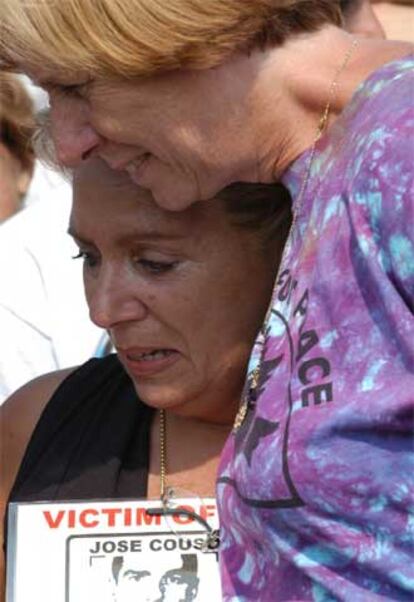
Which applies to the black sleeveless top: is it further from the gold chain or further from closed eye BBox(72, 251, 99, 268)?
closed eye BBox(72, 251, 99, 268)

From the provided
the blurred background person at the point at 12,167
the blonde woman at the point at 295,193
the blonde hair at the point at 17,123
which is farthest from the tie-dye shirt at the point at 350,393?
the blurred background person at the point at 12,167

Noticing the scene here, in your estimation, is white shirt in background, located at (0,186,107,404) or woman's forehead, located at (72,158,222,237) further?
white shirt in background, located at (0,186,107,404)

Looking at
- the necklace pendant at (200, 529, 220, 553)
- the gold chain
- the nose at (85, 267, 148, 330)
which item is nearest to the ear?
the gold chain

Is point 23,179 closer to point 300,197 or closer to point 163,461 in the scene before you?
point 163,461

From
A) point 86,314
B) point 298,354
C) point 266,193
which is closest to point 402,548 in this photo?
point 298,354

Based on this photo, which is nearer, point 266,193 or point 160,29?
point 160,29

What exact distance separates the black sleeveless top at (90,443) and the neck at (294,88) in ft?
2.52

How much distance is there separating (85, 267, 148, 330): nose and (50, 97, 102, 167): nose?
400 mm

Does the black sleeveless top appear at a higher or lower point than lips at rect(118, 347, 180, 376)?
lower

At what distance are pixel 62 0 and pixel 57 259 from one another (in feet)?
5.23

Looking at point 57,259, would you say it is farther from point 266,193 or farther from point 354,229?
point 354,229

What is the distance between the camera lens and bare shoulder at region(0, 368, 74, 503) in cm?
241

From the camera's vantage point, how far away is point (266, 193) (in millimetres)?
2082

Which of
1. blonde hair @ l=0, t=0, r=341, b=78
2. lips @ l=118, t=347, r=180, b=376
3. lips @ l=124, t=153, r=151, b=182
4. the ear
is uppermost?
the ear
